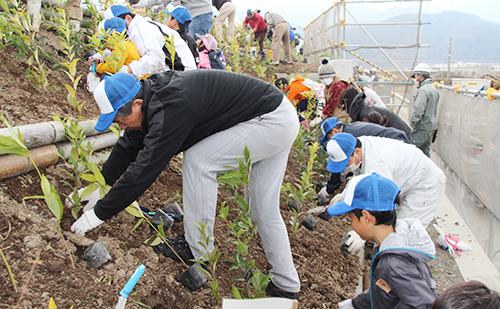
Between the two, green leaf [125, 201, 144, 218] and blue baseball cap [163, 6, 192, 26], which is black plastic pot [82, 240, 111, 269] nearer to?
green leaf [125, 201, 144, 218]

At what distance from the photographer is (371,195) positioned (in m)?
1.77

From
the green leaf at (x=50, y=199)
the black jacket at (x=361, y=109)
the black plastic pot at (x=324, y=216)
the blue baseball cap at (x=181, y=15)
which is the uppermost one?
the blue baseball cap at (x=181, y=15)

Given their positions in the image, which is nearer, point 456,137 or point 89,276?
point 89,276

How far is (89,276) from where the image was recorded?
1644 millimetres

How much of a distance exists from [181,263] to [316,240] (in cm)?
141

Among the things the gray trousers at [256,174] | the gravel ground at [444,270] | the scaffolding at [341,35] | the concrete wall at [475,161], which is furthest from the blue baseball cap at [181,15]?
the scaffolding at [341,35]

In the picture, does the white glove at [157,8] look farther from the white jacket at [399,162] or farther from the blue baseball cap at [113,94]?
the blue baseball cap at [113,94]

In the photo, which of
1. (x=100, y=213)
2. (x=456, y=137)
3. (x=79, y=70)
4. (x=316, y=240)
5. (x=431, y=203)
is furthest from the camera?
(x=456, y=137)

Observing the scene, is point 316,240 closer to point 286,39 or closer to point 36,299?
point 36,299

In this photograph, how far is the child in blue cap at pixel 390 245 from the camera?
62.1 inches

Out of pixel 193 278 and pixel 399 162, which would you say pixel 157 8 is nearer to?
pixel 399 162

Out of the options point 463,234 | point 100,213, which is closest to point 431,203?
point 463,234

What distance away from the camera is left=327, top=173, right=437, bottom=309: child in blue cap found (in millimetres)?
1577

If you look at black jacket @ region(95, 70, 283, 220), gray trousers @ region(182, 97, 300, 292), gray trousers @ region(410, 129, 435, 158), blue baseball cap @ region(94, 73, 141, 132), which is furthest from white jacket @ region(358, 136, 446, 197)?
gray trousers @ region(410, 129, 435, 158)
